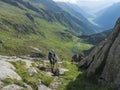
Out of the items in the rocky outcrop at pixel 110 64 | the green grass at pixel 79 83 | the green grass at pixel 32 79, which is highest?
the rocky outcrop at pixel 110 64

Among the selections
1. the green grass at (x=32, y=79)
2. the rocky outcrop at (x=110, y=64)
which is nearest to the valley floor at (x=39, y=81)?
the green grass at (x=32, y=79)

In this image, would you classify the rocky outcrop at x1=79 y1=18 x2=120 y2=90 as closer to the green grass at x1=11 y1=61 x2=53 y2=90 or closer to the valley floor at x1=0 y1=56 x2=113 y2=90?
the valley floor at x1=0 y1=56 x2=113 y2=90

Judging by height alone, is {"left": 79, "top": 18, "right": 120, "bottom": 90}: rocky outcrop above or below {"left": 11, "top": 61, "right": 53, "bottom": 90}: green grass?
above

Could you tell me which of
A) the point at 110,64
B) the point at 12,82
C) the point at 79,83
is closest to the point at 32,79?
the point at 12,82

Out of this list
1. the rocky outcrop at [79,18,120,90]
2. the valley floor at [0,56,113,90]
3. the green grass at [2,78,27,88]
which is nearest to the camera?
the green grass at [2,78,27,88]

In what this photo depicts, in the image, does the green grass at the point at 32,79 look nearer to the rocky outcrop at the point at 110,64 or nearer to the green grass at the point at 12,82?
the green grass at the point at 12,82

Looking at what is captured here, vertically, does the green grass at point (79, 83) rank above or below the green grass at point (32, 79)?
below

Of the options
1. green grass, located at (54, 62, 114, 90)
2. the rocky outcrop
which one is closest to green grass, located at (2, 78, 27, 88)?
green grass, located at (54, 62, 114, 90)

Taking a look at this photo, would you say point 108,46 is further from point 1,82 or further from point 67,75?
point 1,82

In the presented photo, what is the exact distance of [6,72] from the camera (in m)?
37.5

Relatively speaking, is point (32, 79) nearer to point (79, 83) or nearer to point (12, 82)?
point (12, 82)

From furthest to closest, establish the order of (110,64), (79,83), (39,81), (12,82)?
(110,64), (79,83), (39,81), (12,82)

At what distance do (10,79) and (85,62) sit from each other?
21.5 meters

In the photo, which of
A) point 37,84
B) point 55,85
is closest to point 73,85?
point 55,85
